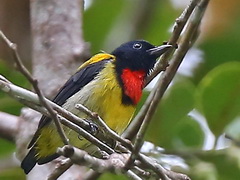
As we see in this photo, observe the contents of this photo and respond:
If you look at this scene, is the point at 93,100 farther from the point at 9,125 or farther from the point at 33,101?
the point at 33,101

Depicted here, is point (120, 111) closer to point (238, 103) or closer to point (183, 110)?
point (183, 110)

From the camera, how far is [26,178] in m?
3.90

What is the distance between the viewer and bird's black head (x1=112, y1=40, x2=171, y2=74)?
4.21 meters

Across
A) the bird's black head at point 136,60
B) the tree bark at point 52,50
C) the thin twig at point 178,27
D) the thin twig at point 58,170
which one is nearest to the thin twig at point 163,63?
the thin twig at point 178,27

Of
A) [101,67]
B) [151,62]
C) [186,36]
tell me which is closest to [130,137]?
[186,36]

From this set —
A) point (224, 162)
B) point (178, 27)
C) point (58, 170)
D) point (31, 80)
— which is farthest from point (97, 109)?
point (31, 80)

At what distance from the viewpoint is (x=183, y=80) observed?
4.01 meters

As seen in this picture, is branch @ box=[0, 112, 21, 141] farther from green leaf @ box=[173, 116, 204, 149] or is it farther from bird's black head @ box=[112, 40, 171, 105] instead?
green leaf @ box=[173, 116, 204, 149]

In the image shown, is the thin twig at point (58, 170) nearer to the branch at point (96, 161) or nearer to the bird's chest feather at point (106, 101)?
the branch at point (96, 161)

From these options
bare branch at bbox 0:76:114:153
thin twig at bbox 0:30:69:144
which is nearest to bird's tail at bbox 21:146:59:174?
bare branch at bbox 0:76:114:153

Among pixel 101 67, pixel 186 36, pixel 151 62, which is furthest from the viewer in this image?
pixel 151 62

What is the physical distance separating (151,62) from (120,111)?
63 cm

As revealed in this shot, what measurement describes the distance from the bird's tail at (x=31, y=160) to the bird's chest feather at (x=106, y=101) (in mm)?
263

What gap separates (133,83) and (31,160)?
70 centimetres
